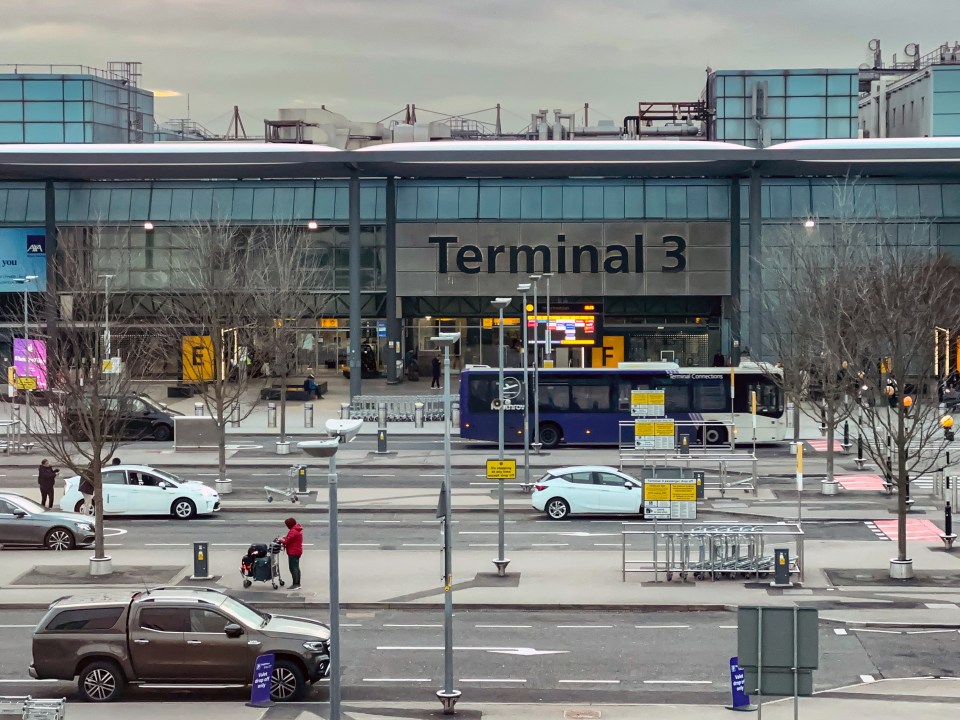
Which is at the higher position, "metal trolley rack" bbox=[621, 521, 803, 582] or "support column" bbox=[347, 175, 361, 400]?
"support column" bbox=[347, 175, 361, 400]

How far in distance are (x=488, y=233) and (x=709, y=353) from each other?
1395 cm

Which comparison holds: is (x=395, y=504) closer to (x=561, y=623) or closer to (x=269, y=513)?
(x=269, y=513)

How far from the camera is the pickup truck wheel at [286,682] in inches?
808

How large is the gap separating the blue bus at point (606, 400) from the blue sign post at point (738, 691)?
31.2 m

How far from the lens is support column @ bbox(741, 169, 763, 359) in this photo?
219 feet

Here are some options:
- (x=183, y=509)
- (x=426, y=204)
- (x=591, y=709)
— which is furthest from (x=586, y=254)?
(x=591, y=709)

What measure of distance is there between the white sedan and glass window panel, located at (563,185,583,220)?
40.1 meters

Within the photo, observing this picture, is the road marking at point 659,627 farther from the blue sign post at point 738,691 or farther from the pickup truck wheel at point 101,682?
the pickup truck wheel at point 101,682

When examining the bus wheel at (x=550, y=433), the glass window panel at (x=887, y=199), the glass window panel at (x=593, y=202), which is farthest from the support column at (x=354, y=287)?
the glass window panel at (x=887, y=199)

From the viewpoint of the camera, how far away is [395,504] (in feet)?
127

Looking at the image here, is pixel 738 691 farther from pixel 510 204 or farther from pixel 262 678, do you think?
pixel 510 204

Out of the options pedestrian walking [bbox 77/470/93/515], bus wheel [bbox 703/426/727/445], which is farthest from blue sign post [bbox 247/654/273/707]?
bus wheel [bbox 703/426/727/445]

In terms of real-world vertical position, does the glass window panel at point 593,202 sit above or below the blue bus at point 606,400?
above

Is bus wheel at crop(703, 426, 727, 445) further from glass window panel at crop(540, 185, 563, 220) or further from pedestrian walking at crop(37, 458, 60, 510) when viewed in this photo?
glass window panel at crop(540, 185, 563, 220)
